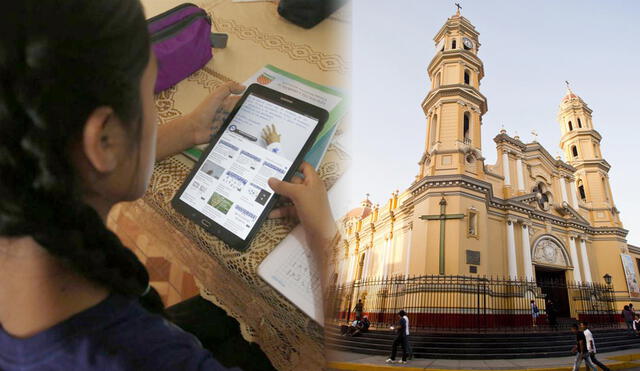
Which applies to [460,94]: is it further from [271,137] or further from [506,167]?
[271,137]

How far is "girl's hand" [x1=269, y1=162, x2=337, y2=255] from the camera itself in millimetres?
298

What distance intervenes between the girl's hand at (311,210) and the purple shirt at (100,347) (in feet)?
0.44

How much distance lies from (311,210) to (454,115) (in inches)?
124

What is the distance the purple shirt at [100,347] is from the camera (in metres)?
0.17

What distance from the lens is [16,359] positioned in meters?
0.18

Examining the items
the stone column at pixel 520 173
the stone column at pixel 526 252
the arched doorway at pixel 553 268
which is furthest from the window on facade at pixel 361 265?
the stone column at pixel 520 173

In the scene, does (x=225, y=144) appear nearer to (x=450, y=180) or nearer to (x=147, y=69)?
(x=147, y=69)

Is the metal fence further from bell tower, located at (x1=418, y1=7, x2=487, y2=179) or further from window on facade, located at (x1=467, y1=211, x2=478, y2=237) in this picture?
bell tower, located at (x1=418, y1=7, x2=487, y2=179)

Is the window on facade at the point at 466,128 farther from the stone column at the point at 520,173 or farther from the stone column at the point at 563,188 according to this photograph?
the stone column at the point at 563,188

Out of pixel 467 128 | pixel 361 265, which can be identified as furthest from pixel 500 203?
pixel 361 265

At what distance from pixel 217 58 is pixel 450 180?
2466 millimetres

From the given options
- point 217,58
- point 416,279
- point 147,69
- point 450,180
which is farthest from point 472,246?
point 147,69

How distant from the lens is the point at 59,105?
0.16m

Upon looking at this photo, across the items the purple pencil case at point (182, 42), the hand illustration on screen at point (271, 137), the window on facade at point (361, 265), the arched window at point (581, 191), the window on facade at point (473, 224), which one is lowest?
the hand illustration on screen at point (271, 137)
